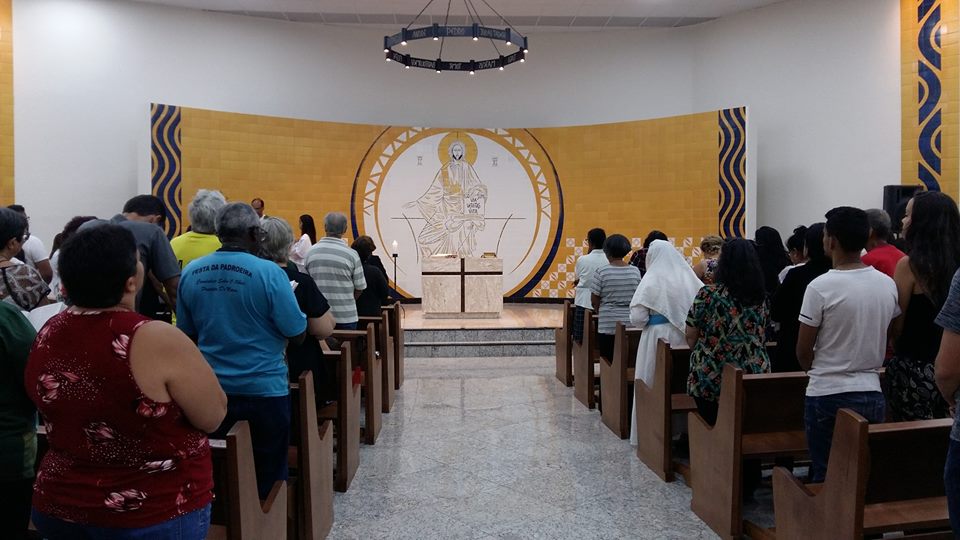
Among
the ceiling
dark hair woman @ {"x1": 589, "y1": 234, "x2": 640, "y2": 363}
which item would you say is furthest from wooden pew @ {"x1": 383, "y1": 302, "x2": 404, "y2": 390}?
the ceiling

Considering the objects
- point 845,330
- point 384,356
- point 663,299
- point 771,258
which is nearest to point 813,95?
point 771,258

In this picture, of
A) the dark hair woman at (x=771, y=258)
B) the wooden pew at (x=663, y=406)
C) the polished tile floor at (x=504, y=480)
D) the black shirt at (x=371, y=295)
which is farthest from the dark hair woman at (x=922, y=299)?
the black shirt at (x=371, y=295)

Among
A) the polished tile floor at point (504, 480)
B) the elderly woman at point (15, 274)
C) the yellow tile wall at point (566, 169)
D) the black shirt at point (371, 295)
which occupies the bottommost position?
the polished tile floor at point (504, 480)

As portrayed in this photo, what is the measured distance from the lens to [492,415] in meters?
5.16

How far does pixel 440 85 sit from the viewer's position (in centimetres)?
1115

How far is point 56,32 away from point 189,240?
746cm

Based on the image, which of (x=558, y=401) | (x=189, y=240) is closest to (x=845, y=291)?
(x=189, y=240)

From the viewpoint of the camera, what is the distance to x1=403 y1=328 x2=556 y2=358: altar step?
7.88 m

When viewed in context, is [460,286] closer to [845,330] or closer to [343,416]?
[343,416]

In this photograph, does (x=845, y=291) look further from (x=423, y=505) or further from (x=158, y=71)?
(x=158, y=71)

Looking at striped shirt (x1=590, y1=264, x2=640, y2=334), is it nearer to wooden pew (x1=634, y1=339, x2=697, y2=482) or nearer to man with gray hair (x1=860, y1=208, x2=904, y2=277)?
wooden pew (x1=634, y1=339, x2=697, y2=482)

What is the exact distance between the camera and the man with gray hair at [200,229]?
3355 mm

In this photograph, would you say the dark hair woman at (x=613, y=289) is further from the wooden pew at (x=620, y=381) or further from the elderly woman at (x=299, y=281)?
the elderly woman at (x=299, y=281)

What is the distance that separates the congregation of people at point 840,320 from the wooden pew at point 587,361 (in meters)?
1.14
